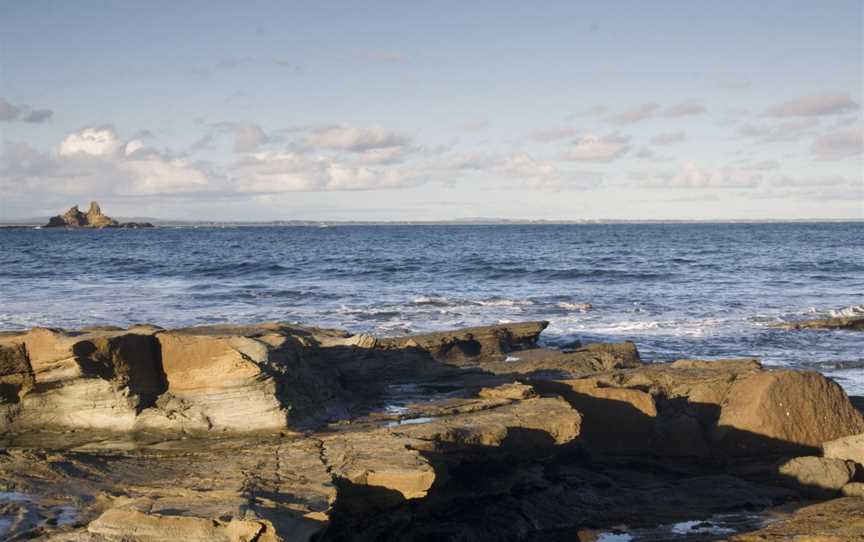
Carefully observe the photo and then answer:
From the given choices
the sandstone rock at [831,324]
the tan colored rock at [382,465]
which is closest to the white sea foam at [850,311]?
the sandstone rock at [831,324]

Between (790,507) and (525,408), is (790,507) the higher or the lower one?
the lower one

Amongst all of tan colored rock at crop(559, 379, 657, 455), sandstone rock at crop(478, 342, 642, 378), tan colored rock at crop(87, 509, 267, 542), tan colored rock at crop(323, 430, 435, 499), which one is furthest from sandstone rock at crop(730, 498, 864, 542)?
sandstone rock at crop(478, 342, 642, 378)

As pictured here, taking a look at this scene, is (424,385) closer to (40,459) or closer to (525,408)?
(525,408)

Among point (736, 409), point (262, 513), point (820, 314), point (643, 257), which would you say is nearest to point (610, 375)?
point (736, 409)

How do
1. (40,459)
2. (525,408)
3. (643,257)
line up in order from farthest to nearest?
(643,257) → (525,408) → (40,459)

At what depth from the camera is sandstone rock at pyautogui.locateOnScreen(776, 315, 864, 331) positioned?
2438 centimetres

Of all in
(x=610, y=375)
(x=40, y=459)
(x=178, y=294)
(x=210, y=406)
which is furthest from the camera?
(x=178, y=294)

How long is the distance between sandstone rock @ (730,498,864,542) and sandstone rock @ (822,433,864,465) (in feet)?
4.01

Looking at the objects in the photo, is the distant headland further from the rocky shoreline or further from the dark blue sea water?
the rocky shoreline

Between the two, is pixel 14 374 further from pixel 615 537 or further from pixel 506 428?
pixel 615 537

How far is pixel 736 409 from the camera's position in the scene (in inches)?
428

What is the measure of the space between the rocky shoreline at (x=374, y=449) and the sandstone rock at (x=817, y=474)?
0.02 metres

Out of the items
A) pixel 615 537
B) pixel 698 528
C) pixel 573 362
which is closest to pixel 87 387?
pixel 615 537

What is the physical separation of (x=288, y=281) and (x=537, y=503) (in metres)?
32.0
